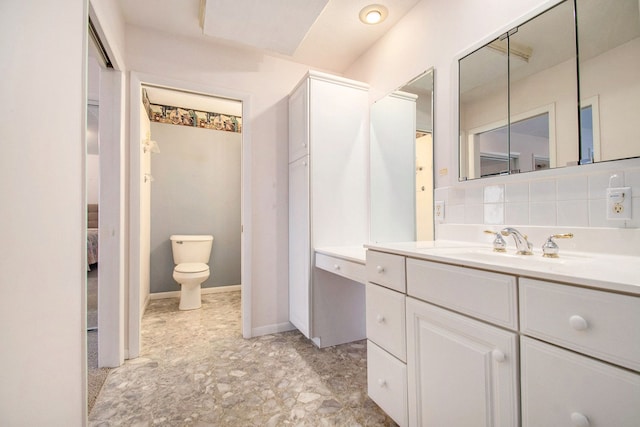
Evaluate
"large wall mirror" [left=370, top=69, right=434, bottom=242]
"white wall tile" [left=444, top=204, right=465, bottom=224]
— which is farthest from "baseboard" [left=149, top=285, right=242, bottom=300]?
"white wall tile" [left=444, top=204, right=465, bottom=224]

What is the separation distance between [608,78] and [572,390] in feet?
3.57

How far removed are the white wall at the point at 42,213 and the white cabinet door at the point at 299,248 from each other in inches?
51.3

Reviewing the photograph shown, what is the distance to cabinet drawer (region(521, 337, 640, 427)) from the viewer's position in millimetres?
608

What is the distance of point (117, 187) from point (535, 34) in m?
2.46

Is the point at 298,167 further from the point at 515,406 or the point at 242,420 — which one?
the point at 515,406

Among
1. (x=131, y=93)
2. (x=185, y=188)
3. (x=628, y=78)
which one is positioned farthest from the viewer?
(x=185, y=188)

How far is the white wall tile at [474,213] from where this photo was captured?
149 centimetres

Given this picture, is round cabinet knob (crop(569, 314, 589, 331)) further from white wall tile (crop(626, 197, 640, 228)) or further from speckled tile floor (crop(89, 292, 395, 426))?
speckled tile floor (crop(89, 292, 395, 426))

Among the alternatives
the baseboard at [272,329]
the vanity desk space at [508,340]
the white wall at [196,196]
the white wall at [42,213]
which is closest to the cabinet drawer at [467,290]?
the vanity desk space at [508,340]

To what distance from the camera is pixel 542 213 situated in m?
1.23

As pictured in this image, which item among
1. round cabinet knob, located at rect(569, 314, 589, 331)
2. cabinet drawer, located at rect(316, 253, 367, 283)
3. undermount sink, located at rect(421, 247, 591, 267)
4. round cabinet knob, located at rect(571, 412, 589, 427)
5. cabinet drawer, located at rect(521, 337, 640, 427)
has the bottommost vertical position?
round cabinet knob, located at rect(571, 412, 589, 427)

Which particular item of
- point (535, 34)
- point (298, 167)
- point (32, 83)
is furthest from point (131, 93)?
point (535, 34)

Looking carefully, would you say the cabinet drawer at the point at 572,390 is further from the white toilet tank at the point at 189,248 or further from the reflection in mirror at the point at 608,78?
the white toilet tank at the point at 189,248

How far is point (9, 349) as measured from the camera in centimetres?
69
